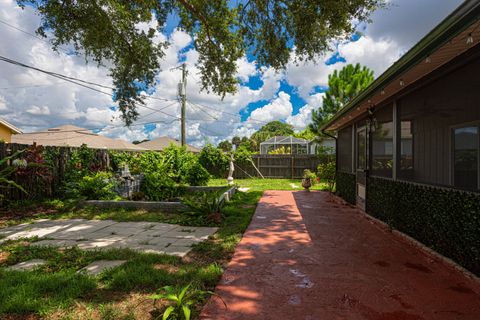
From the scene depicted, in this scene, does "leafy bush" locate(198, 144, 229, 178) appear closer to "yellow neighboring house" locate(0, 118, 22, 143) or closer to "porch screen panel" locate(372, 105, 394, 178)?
"porch screen panel" locate(372, 105, 394, 178)

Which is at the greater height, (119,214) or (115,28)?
(115,28)

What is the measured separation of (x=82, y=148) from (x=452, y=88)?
9314 mm

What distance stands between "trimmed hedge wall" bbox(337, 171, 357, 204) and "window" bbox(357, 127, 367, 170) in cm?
53

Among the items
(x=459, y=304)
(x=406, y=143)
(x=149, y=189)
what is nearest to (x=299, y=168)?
(x=149, y=189)

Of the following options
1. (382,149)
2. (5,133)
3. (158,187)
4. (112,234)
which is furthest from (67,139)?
(382,149)

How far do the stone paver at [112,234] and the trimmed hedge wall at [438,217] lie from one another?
321 cm

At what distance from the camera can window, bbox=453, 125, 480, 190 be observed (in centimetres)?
411

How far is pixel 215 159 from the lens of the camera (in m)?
16.1

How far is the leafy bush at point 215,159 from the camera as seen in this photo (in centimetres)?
1608

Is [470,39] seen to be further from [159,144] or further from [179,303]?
[159,144]

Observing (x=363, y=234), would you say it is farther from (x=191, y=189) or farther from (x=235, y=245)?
(x=191, y=189)

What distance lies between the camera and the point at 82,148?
847 centimetres

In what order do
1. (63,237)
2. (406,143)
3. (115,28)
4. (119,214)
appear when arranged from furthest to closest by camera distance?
(115,28) < (119,214) < (406,143) < (63,237)

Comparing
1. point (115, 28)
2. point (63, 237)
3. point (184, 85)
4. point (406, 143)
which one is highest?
point (184, 85)
